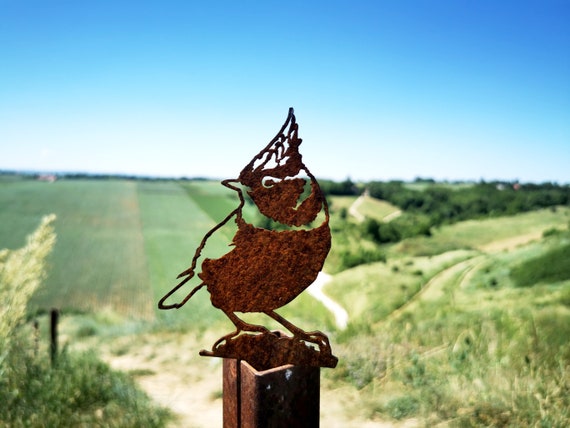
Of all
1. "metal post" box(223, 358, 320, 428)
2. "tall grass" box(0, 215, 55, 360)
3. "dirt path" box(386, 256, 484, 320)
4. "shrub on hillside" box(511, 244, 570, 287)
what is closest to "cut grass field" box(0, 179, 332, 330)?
"tall grass" box(0, 215, 55, 360)

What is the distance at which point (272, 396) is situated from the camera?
250 centimetres

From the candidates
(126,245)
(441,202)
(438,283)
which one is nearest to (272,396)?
(438,283)

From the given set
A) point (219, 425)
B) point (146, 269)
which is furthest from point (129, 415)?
point (146, 269)

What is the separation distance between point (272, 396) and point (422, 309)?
8.28 m

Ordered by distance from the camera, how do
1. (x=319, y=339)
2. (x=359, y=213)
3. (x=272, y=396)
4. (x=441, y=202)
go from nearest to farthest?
(x=272, y=396) < (x=319, y=339) < (x=359, y=213) < (x=441, y=202)

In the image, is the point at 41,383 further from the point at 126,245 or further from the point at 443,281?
the point at 126,245

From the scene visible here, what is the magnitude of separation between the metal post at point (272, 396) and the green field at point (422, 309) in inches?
79.9

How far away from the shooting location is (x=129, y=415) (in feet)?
15.0

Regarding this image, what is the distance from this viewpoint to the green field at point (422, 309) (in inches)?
195

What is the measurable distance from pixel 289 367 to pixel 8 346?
11.4 feet

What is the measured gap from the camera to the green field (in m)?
4.96

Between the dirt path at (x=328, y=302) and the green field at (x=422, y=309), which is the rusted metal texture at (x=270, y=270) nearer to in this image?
the green field at (x=422, y=309)

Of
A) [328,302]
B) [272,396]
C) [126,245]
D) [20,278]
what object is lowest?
[328,302]

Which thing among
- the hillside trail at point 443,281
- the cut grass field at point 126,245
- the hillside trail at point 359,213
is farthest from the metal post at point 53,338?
the hillside trail at point 359,213
